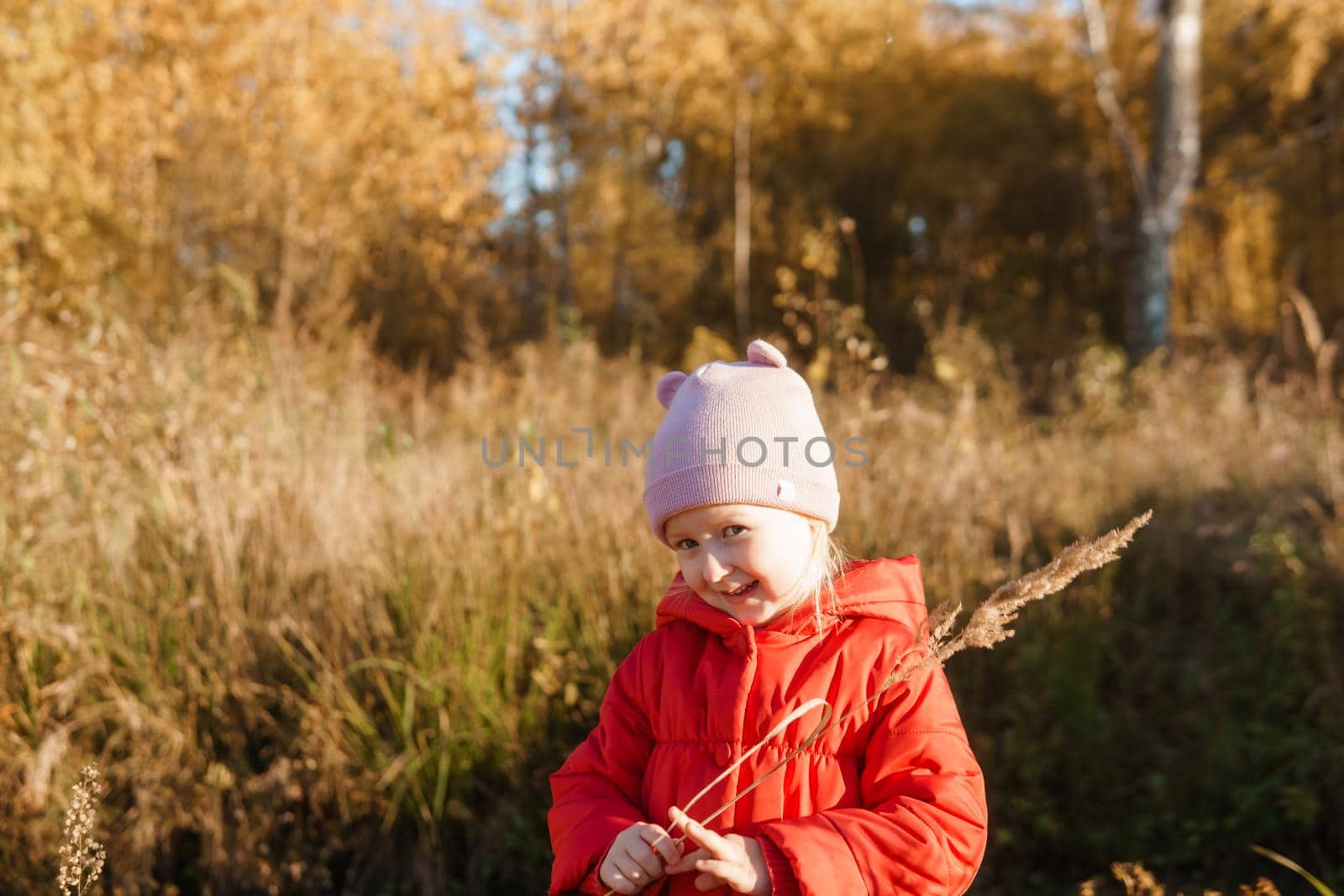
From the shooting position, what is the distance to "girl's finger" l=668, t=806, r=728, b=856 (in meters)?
1.48

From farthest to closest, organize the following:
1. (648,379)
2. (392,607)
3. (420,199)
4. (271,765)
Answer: (420,199)
(648,379)
(392,607)
(271,765)

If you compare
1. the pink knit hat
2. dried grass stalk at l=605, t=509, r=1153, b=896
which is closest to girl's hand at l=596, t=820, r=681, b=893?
dried grass stalk at l=605, t=509, r=1153, b=896

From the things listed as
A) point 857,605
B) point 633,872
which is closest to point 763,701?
point 857,605

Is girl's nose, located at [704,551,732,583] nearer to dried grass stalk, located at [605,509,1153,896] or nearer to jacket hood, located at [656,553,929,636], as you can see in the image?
jacket hood, located at [656,553,929,636]

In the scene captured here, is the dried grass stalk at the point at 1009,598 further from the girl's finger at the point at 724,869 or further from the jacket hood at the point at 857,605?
the jacket hood at the point at 857,605

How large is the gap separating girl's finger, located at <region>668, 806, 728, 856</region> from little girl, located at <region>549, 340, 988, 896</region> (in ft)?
0.12

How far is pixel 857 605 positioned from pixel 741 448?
1.00 feet

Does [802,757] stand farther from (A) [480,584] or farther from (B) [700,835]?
(A) [480,584]

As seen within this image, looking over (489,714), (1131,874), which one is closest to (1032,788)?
(1131,874)

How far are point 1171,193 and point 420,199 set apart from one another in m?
9.46

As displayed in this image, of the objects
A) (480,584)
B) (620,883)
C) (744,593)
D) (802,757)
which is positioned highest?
(744,593)

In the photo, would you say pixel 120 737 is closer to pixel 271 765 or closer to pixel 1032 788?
pixel 271 765

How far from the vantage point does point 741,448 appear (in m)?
1.73

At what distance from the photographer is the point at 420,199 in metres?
15.2
